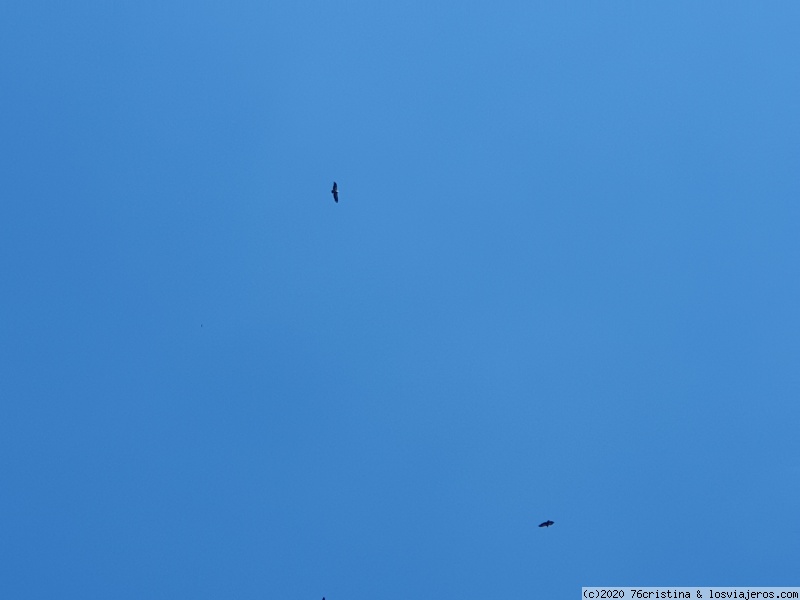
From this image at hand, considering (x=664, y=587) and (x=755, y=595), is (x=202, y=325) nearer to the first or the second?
(x=664, y=587)

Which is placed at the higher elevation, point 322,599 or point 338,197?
Answer: point 338,197

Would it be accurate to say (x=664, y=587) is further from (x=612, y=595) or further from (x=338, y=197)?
(x=338, y=197)

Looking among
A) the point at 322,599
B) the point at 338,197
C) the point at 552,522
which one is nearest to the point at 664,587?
the point at 552,522

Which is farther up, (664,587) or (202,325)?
(202,325)

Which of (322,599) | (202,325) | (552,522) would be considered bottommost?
(322,599)

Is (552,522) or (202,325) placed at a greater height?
(202,325)

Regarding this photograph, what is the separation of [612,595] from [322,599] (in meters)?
1.02

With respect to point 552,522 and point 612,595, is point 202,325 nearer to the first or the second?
point 552,522

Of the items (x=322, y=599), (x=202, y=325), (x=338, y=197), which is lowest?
(x=322, y=599)

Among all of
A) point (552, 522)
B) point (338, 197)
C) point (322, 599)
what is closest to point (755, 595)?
point (552, 522)

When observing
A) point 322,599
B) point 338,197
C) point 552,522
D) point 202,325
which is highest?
point 338,197

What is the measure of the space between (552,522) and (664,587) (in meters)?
0.45

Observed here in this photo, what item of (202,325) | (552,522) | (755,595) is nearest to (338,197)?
(202,325)

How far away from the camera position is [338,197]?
3521 mm
